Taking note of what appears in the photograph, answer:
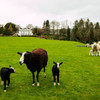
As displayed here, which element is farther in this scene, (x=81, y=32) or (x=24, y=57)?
(x=81, y=32)

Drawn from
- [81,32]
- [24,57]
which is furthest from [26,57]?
[81,32]

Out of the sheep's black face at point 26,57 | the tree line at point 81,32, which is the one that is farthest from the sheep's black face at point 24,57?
the tree line at point 81,32

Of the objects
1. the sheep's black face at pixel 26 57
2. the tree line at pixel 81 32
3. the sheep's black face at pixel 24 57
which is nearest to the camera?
the sheep's black face at pixel 24 57

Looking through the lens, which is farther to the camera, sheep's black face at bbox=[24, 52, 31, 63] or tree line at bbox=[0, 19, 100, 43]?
tree line at bbox=[0, 19, 100, 43]

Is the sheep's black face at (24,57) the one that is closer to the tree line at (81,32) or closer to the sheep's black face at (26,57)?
the sheep's black face at (26,57)

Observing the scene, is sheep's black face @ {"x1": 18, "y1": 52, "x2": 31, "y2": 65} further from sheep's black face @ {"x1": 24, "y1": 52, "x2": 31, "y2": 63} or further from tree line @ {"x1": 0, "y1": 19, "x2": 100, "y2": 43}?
tree line @ {"x1": 0, "y1": 19, "x2": 100, "y2": 43}

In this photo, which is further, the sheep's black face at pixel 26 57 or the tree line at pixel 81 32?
the tree line at pixel 81 32

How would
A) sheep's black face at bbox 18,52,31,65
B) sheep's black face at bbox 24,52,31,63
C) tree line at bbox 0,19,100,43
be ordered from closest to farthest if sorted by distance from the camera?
sheep's black face at bbox 18,52,31,65
sheep's black face at bbox 24,52,31,63
tree line at bbox 0,19,100,43

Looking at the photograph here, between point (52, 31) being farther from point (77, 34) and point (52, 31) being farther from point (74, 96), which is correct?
point (74, 96)

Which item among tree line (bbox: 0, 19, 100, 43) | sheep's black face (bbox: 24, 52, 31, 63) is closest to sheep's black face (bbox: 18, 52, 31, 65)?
sheep's black face (bbox: 24, 52, 31, 63)

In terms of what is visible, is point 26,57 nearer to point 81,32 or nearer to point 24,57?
point 24,57

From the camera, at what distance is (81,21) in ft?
260

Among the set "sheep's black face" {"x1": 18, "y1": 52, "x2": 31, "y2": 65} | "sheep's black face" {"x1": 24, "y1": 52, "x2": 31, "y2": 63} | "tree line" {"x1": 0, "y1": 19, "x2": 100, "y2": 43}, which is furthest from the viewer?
"tree line" {"x1": 0, "y1": 19, "x2": 100, "y2": 43}

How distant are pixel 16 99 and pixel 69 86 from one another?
117 inches
